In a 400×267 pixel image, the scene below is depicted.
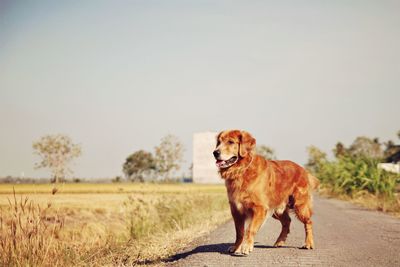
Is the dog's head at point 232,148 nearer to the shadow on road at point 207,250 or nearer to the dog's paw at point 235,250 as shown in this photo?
the dog's paw at point 235,250

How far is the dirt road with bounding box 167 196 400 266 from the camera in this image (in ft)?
20.9

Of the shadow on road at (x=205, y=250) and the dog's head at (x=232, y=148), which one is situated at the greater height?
the dog's head at (x=232, y=148)

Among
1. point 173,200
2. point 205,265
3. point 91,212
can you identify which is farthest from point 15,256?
point 91,212

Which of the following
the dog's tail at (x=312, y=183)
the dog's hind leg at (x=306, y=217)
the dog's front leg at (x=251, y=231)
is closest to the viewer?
the dog's front leg at (x=251, y=231)

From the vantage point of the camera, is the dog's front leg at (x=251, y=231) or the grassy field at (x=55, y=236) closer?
the grassy field at (x=55, y=236)

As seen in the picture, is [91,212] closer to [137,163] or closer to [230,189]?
[230,189]

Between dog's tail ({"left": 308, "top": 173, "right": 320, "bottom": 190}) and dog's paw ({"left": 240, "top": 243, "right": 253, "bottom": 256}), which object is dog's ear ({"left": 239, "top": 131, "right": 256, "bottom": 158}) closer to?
dog's paw ({"left": 240, "top": 243, "right": 253, "bottom": 256})

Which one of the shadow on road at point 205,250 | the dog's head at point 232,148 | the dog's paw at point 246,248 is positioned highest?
the dog's head at point 232,148

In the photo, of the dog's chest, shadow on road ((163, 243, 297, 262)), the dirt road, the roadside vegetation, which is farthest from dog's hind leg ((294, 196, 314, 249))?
the roadside vegetation

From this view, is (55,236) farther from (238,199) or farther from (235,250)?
(238,199)

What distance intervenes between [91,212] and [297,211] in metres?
17.9

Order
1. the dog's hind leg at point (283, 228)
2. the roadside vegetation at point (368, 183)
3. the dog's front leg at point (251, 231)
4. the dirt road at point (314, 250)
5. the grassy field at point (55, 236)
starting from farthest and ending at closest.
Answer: the roadside vegetation at point (368, 183), the dog's hind leg at point (283, 228), the dog's front leg at point (251, 231), the dirt road at point (314, 250), the grassy field at point (55, 236)

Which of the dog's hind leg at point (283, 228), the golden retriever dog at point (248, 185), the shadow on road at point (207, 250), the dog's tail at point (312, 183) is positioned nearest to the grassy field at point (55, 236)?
the shadow on road at point (207, 250)

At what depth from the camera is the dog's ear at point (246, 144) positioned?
22.6 ft
